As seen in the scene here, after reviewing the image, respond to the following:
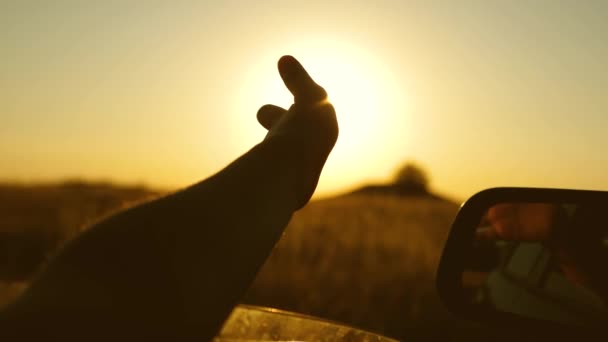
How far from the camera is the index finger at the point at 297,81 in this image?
2514 mm

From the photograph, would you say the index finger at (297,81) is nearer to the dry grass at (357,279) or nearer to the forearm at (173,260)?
the forearm at (173,260)

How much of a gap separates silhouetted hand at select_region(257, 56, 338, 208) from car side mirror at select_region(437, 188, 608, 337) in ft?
2.03

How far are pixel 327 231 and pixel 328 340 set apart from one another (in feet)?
38.0

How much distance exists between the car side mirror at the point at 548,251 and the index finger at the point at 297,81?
0.87 meters

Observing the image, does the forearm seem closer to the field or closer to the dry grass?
the field

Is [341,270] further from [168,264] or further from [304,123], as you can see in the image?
[168,264]

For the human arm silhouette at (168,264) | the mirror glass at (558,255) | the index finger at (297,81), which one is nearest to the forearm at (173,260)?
the human arm silhouette at (168,264)

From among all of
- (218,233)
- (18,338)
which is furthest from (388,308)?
(18,338)

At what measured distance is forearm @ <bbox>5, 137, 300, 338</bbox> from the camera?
3.61 ft

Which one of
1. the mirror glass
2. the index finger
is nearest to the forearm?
the mirror glass

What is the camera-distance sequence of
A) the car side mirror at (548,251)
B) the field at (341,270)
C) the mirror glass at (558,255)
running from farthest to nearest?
1. the field at (341,270)
2. the mirror glass at (558,255)
3. the car side mirror at (548,251)

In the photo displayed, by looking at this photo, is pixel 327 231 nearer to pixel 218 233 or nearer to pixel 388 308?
pixel 388 308

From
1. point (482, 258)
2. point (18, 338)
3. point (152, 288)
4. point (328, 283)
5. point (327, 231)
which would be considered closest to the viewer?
point (18, 338)

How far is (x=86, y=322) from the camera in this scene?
3.38 feet
